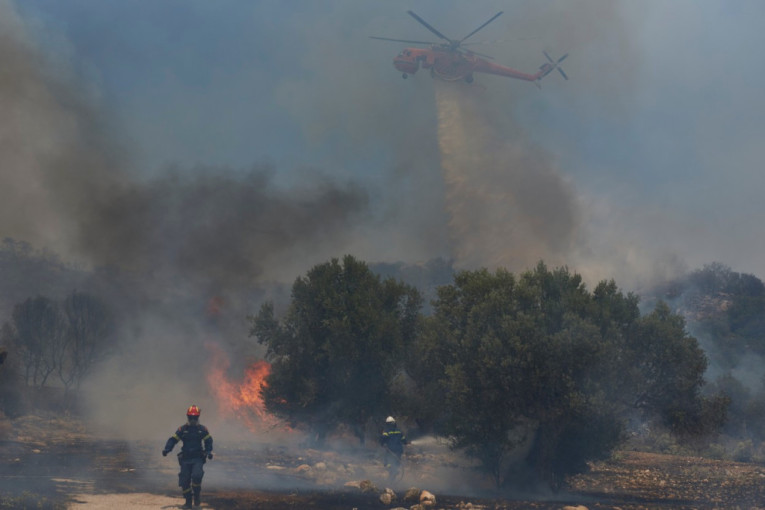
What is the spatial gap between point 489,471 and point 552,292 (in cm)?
880

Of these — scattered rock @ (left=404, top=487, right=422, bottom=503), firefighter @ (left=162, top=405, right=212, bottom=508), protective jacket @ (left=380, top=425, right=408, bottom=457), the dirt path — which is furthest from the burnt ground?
protective jacket @ (left=380, top=425, right=408, bottom=457)

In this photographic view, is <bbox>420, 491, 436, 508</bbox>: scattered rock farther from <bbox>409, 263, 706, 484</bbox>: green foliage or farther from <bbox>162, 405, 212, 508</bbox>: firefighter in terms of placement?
<bbox>162, 405, 212, 508</bbox>: firefighter

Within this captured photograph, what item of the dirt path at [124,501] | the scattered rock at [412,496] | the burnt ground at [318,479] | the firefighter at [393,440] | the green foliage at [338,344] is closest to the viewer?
the dirt path at [124,501]

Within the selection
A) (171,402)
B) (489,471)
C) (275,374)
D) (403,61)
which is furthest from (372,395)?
(403,61)

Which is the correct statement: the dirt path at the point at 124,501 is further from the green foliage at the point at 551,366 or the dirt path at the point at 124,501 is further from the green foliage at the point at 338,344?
the green foliage at the point at 338,344

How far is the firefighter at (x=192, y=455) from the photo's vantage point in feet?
71.8

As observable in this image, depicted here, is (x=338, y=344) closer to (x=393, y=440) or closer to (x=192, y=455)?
(x=393, y=440)

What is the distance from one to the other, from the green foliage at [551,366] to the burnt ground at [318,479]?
2571 millimetres

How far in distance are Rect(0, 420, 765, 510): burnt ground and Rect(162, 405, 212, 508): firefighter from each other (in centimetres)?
113

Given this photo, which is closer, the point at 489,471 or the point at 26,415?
the point at 489,471

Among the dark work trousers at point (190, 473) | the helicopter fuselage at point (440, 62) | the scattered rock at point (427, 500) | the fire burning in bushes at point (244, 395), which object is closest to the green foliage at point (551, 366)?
the scattered rock at point (427, 500)

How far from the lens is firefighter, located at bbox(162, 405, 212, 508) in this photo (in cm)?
2189

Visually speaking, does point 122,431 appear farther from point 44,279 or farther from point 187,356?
point 44,279

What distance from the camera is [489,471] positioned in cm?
3145
